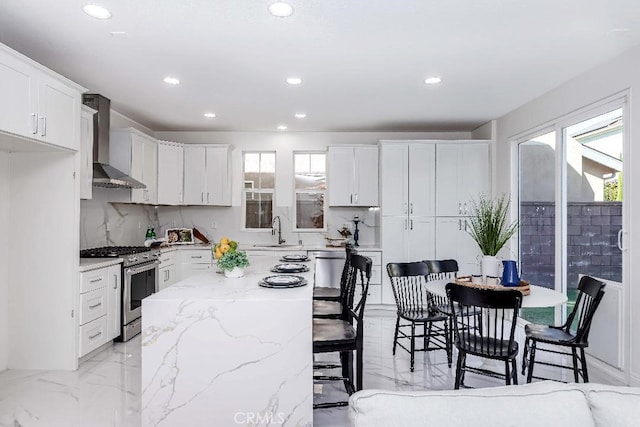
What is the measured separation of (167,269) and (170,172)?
1.41 meters

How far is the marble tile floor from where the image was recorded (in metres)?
2.64

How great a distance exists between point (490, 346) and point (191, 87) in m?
3.57

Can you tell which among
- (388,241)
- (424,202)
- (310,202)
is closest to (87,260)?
(310,202)

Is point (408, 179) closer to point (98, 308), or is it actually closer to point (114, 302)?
point (114, 302)

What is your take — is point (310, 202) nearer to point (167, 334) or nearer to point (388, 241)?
point (388, 241)

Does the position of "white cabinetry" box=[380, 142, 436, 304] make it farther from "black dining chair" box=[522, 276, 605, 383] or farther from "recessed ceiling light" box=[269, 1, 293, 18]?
"recessed ceiling light" box=[269, 1, 293, 18]

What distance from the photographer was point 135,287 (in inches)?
174

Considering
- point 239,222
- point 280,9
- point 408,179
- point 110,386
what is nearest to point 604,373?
point 408,179

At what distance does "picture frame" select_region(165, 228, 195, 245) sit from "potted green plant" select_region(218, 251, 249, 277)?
11.3 feet

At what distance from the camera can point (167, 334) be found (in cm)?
217

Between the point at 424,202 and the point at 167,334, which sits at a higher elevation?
the point at 424,202

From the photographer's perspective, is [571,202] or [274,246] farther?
[274,246]

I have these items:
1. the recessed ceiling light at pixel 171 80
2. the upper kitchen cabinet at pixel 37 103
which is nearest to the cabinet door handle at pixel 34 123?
the upper kitchen cabinet at pixel 37 103

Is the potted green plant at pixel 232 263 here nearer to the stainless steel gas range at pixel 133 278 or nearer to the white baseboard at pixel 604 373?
the stainless steel gas range at pixel 133 278
